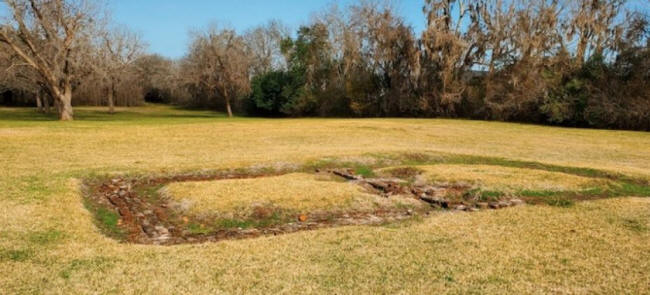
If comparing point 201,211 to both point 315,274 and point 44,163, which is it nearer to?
point 315,274

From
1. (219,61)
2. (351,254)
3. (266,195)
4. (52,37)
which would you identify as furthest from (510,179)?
(219,61)

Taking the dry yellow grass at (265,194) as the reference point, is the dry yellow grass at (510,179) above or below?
above

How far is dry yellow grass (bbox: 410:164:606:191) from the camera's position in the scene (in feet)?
44.1

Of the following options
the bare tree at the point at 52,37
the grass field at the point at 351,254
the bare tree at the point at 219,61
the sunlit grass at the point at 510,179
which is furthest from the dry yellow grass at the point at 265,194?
the bare tree at the point at 219,61

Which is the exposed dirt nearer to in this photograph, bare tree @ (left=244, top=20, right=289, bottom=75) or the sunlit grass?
the sunlit grass

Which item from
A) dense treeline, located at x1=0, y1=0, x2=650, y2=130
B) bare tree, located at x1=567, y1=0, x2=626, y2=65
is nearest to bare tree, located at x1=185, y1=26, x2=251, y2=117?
dense treeline, located at x1=0, y1=0, x2=650, y2=130

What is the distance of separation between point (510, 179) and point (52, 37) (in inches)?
1519

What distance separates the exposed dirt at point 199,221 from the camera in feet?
29.5

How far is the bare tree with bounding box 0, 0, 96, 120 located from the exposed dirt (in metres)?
31.0

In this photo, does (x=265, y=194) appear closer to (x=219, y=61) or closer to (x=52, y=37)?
(x=52, y=37)

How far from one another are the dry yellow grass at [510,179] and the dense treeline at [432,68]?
30949 mm

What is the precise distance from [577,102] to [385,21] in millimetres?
24184

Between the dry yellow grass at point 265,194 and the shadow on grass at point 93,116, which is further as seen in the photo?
the shadow on grass at point 93,116

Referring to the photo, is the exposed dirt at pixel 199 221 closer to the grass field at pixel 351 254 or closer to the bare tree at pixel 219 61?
the grass field at pixel 351 254
